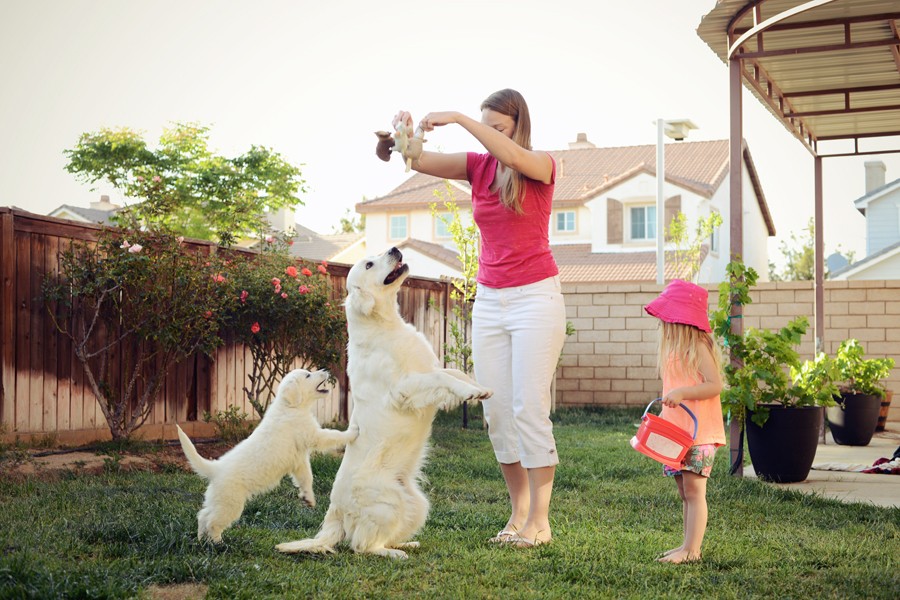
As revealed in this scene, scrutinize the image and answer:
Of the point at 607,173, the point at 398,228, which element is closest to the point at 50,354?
the point at 398,228

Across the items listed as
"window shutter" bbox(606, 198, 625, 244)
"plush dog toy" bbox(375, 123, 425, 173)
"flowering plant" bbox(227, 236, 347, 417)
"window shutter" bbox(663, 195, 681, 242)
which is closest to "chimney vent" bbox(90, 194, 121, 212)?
"window shutter" bbox(606, 198, 625, 244)

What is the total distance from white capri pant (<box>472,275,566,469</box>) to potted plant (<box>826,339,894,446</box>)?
5.84 metres

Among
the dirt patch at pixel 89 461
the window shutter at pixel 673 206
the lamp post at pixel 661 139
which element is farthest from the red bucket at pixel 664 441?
the window shutter at pixel 673 206

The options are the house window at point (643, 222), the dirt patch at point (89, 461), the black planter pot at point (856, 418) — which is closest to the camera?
the dirt patch at point (89, 461)

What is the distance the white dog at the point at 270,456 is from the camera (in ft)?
14.1

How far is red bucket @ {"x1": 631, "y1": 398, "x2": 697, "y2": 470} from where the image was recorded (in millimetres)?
3977

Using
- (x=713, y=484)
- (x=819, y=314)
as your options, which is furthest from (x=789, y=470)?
(x=819, y=314)

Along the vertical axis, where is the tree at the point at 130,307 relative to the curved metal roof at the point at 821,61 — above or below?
below

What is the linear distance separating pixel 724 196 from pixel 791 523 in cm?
2700

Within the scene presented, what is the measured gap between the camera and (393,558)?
3.96 meters

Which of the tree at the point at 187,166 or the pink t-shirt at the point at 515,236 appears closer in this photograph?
the pink t-shirt at the point at 515,236

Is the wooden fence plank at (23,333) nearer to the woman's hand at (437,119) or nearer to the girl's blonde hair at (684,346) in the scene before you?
the woman's hand at (437,119)

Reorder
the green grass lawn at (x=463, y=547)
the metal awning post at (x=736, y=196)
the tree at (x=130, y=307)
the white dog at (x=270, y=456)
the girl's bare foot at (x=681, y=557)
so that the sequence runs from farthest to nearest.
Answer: the tree at (x=130, y=307) → the metal awning post at (x=736, y=196) → the white dog at (x=270, y=456) → the girl's bare foot at (x=681, y=557) → the green grass lawn at (x=463, y=547)

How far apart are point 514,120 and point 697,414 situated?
1669 millimetres
